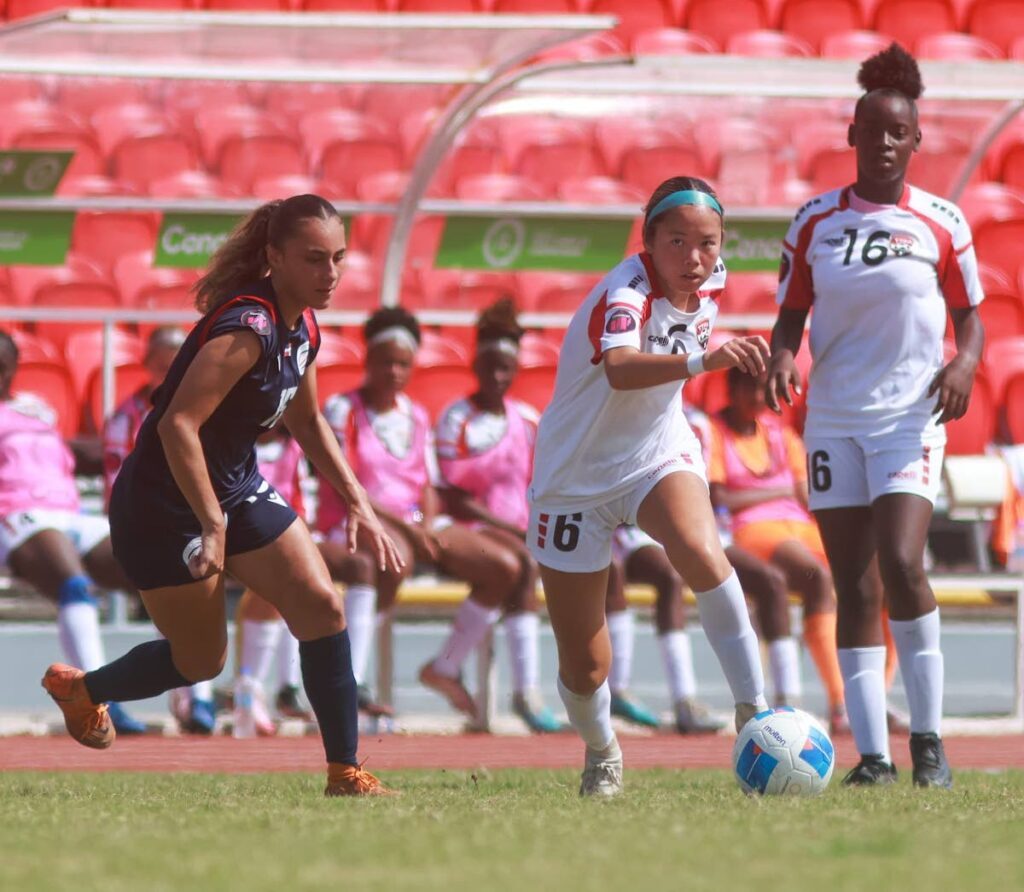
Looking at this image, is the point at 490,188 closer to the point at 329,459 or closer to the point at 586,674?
the point at 329,459

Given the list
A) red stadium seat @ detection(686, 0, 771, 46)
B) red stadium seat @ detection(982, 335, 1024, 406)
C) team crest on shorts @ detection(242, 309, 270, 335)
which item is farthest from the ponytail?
red stadium seat @ detection(686, 0, 771, 46)

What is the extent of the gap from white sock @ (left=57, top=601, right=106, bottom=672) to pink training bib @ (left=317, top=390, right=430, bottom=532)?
1.34m

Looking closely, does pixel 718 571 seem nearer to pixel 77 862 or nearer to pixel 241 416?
pixel 241 416

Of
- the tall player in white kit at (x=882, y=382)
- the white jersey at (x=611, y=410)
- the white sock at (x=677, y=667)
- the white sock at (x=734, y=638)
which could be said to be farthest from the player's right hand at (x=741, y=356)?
the white sock at (x=677, y=667)

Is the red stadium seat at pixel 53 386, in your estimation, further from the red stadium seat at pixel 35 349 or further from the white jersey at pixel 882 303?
the white jersey at pixel 882 303

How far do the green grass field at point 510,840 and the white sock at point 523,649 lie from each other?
11.3 feet

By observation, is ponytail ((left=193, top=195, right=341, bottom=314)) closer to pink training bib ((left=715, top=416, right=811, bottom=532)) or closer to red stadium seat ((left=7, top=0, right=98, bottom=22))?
pink training bib ((left=715, top=416, right=811, bottom=532))

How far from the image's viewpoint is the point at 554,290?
12.5 metres

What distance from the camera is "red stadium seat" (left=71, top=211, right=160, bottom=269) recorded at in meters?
10.4

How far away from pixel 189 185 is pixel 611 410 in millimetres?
8458

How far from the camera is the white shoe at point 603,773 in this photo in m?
5.88

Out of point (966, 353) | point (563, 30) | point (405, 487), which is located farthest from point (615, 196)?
point (966, 353)

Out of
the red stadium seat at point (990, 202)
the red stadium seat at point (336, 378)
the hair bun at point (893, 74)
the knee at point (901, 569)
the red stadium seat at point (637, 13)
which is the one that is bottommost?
the knee at point (901, 569)

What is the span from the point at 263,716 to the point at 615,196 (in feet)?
13.8
